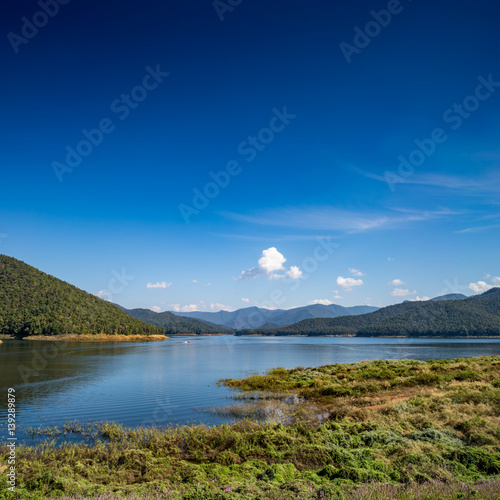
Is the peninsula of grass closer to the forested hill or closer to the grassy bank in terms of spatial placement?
the grassy bank

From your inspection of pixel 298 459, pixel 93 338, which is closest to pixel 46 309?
pixel 93 338

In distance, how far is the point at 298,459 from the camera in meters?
13.1

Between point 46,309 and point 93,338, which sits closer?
point 93,338

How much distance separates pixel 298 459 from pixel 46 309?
17015 cm

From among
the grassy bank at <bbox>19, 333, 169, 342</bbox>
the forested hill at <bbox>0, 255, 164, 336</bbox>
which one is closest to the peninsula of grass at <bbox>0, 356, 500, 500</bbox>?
the grassy bank at <bbox>19, 333, 169, 342</bbox>

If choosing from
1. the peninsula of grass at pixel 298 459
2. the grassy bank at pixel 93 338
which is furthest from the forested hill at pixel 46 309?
the peninsula of grass at pixel 298 459

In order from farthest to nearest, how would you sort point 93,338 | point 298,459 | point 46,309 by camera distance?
point 46,309 → point 93,338 → point 298,459

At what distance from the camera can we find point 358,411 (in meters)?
20.3

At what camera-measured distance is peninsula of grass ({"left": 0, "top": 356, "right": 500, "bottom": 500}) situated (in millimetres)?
9258

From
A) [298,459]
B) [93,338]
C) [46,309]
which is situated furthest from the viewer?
[46,309]

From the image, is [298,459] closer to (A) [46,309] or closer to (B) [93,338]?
(B) [93,338]

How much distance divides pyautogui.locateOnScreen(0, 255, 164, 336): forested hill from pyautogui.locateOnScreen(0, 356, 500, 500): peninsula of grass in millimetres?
145848

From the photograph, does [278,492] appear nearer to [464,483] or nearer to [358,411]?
[464,483]

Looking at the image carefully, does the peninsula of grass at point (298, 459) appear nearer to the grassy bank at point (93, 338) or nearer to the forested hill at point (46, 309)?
the grassy bank at point (93, 338)
